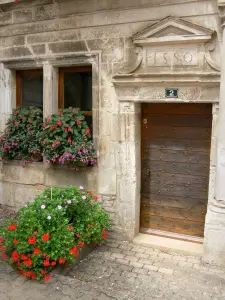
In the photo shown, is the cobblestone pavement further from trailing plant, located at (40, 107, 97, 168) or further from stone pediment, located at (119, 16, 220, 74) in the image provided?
stone pediment, located at (119, 16, 220, 74)

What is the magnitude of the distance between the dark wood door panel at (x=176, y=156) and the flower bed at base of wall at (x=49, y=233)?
4.25ft

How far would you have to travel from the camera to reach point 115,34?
4.97 m

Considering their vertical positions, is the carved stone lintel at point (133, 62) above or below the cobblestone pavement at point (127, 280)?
above

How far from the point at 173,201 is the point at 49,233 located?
6.86ft

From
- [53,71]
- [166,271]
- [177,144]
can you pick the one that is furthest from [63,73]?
[166,271]

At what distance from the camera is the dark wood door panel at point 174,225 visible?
504cm

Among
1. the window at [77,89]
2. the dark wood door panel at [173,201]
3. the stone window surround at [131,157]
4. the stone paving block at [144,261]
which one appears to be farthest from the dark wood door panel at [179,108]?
the stone paving block at [144,261]

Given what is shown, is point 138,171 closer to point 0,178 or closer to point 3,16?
point 0,178

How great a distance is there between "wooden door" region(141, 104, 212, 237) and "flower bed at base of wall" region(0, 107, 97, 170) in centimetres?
97

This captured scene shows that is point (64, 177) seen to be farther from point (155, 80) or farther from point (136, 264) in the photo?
point (155, 80)

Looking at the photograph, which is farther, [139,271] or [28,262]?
[139,271]

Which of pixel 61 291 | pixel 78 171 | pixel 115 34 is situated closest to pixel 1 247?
pixel 61 291

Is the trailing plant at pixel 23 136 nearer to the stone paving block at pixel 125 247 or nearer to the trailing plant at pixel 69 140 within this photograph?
the trailing plant at pixel 69 140

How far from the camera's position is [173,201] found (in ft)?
16.8
